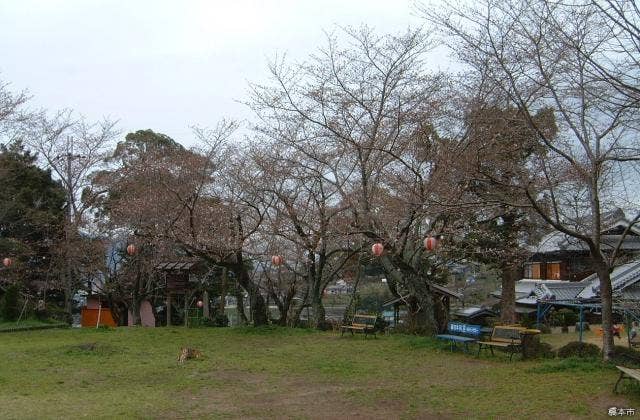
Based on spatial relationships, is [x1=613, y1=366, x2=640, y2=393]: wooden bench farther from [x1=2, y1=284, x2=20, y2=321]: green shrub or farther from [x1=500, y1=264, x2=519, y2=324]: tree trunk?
[x1=2, y1=284, x2=20, y2=321]: green shrub

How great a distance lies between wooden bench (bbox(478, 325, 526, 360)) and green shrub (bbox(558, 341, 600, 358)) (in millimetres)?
806

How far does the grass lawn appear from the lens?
7.53 m

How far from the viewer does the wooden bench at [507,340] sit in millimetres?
11812

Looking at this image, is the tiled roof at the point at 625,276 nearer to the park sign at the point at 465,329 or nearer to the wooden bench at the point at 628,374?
the park sign at the point at 465,329

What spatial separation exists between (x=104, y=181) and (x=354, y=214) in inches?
482

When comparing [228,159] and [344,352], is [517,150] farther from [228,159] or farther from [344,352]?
[228,159]

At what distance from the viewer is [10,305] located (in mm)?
22500

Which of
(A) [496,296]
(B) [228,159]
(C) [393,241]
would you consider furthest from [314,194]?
(A) [496,296]

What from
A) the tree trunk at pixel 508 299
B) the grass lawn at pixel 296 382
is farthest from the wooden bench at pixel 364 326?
the tree trunk at pixel 508 299

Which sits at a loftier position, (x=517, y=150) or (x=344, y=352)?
(x=517, y=150)

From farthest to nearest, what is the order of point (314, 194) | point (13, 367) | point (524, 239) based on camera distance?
1. point (524, 239)
2. point (314, 194)
3. point (13, 367)

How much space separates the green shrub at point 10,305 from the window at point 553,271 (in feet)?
83.1

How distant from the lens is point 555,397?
26.5ft

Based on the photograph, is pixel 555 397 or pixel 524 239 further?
pixel 524 239
